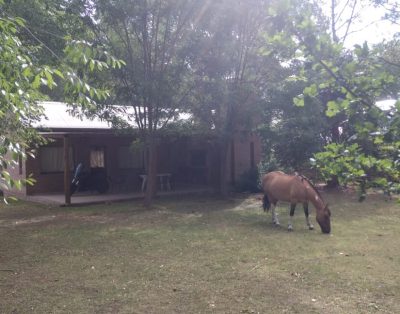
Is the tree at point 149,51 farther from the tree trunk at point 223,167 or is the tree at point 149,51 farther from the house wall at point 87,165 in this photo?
the house wall at point 87,165

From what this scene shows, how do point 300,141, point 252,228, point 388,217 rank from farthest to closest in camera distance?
point 300,141 → point 388,217 → point 252,228

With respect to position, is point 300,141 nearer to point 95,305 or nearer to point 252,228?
point 252,228

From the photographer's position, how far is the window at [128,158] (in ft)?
62.0

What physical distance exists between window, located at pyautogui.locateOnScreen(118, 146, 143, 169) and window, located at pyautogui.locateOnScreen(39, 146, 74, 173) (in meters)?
2.58

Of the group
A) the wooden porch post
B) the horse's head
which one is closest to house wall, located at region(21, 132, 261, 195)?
the wooden porch post

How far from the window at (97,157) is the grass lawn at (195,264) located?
19.7ft

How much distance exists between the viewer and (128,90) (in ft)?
40.6

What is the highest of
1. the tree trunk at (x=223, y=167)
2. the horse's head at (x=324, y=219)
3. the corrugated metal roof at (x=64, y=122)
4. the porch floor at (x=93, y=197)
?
the corrugated metal roof at (x=64, y=122)

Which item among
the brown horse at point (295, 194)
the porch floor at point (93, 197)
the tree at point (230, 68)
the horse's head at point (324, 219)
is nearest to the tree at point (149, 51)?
the tree at point (230, 68)

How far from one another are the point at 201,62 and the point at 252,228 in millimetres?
5483

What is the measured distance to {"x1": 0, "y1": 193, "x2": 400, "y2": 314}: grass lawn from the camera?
547 centimetres

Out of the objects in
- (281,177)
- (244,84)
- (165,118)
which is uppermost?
(244,84)

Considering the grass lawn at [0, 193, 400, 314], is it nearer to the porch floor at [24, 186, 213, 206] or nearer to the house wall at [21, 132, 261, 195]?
the porch floor at [24, 186, 213, 206]

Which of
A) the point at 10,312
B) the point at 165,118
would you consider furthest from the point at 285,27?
the point at 165,118
